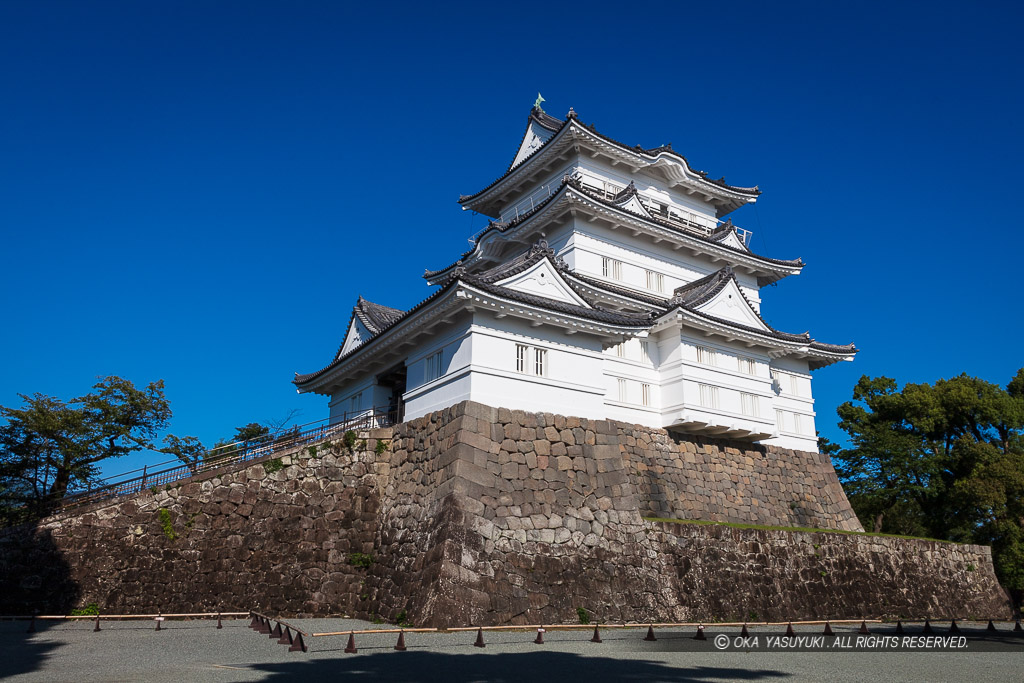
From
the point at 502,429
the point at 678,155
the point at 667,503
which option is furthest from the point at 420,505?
the point at 678,155

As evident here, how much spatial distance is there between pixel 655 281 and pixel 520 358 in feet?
39.0

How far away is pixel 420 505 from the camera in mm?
17453

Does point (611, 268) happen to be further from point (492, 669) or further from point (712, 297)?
point (492, 669)

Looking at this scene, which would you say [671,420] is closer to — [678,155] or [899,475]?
[678,155]

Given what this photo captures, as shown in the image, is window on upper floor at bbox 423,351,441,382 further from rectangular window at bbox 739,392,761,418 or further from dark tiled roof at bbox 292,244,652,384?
rectangular window at bbox 739,392,761,418

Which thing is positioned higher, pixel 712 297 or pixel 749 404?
pixel 712 297

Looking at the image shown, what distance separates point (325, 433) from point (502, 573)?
6.97 m

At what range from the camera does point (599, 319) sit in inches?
760

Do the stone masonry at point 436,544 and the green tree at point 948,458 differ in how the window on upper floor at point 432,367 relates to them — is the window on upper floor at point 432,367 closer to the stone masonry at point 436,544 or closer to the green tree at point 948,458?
the stone masonry at point 436,544

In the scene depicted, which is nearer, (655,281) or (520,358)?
(520,358)

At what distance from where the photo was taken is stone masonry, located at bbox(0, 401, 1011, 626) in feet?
51.7

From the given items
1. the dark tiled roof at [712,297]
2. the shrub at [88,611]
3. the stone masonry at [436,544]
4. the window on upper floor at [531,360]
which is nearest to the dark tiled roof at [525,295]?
the window on upper floor at [531,360]

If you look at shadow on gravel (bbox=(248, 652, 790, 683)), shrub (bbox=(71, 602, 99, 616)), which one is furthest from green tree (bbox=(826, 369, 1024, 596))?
shrub (bbox=(71, 602, 99, 616))

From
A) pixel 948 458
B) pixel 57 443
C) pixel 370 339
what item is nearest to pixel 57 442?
pixel 57 443
